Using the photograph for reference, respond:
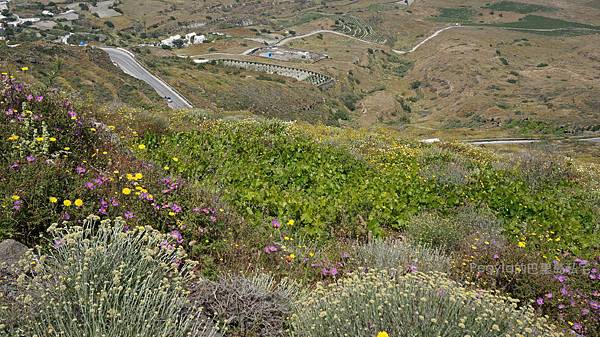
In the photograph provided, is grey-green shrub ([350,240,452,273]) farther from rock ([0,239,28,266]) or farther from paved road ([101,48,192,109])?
paved road ([101,48,192,109])

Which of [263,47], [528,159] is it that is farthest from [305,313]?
[263,47]

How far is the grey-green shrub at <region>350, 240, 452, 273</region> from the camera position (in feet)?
16.6

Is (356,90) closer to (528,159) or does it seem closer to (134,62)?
(134,62)

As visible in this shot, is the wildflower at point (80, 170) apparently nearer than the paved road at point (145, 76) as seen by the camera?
Yes

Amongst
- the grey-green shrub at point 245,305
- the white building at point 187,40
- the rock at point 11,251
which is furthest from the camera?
the white building at point 187,40

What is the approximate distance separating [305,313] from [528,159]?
34.3ft

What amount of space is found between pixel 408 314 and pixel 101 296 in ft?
6.92

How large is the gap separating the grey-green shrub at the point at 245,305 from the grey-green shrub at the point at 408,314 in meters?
0.29

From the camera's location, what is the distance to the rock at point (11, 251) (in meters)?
3.76

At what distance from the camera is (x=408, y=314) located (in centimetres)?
338

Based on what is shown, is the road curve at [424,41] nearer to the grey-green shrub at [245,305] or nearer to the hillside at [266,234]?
the hillside at [266,234]

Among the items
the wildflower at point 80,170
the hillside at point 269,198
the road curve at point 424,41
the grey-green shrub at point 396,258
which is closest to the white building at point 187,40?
the road curve at point 424,41

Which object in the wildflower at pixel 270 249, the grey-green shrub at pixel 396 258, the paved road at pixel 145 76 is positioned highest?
the wildflower at pixel 270 249

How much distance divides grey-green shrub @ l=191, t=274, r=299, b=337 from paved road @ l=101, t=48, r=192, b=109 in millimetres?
39604
